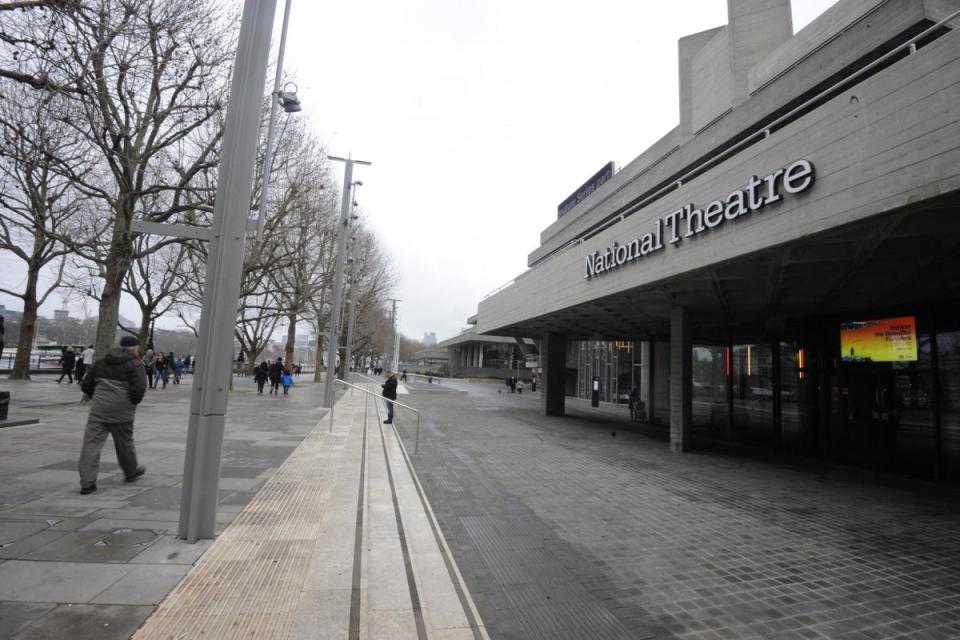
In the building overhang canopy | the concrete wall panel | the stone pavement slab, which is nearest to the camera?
the stone pavement slab

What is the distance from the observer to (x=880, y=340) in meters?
11.2

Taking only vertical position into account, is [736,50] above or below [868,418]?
above

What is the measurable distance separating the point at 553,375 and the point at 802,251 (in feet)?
46.9

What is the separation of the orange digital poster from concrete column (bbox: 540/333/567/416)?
1084 cm

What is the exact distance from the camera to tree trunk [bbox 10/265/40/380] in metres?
23.0

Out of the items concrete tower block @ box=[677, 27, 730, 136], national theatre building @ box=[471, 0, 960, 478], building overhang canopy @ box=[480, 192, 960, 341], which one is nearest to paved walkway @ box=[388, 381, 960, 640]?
national theatre building @ box=[471, 0, 960, 478]

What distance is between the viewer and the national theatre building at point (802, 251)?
224 inches

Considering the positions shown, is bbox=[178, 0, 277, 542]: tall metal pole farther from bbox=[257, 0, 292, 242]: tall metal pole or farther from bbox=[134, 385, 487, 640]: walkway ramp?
bbox=[134, 385, 487, 640]: walkway ramp

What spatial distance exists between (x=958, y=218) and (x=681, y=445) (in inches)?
315

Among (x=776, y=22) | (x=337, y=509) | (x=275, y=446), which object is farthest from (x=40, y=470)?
(x=776, y=22)

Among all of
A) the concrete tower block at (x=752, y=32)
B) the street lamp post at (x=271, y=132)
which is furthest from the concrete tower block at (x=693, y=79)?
the street lamp post at (x=271, y=132)

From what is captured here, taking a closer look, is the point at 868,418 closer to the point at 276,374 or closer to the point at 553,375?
the point at 553,375

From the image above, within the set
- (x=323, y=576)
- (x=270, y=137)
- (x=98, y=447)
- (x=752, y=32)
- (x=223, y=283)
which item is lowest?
(x=323, y=576)

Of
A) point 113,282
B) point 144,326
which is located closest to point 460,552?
point 113,282
